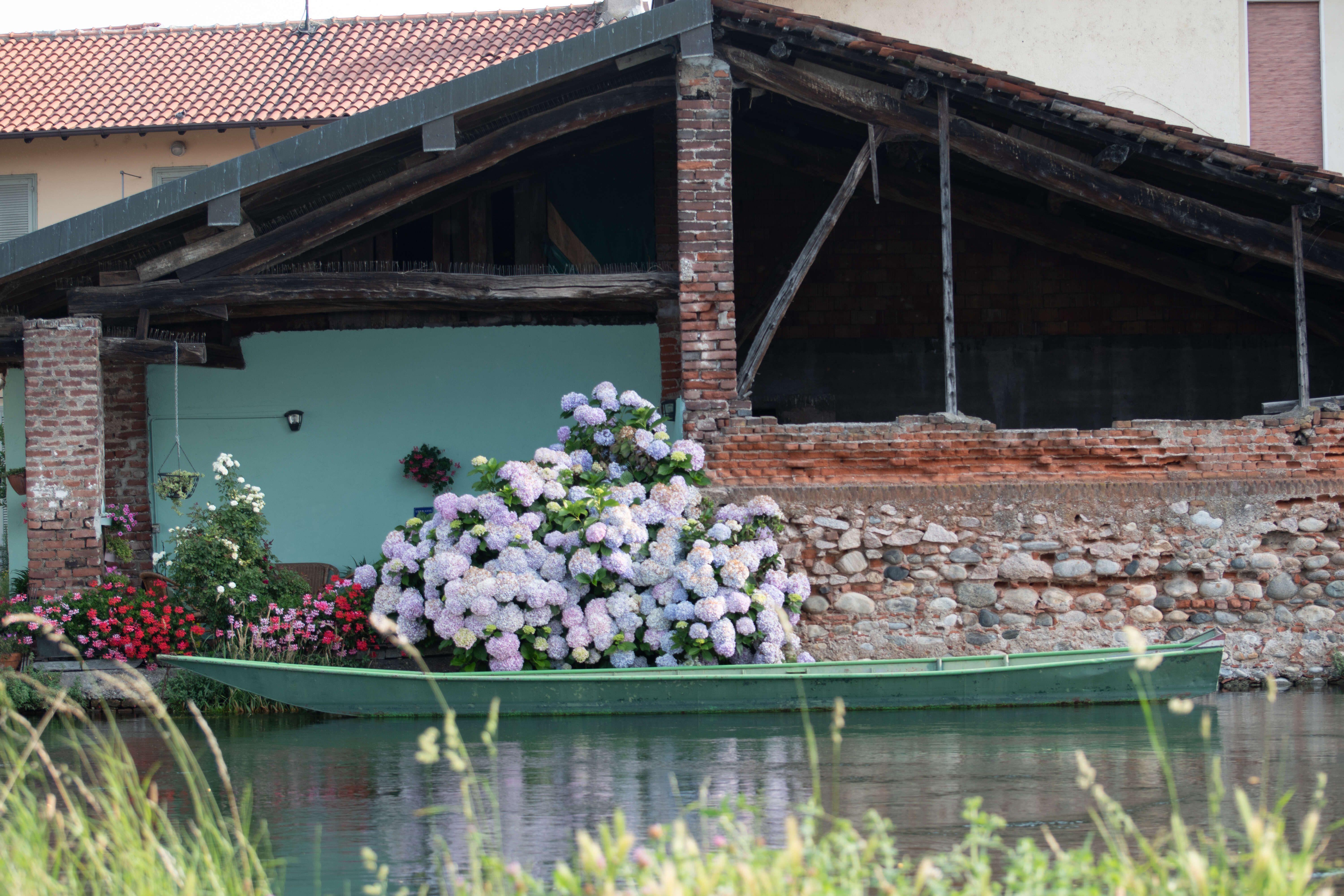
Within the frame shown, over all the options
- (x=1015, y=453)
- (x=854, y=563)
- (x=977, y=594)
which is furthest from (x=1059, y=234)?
(x=854, y=563)

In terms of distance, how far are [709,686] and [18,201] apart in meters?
14.9

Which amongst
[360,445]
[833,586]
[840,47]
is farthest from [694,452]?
[360,445]

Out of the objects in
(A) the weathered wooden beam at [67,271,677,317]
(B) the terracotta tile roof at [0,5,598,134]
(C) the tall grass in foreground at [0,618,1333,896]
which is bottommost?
(C) the tall grass in foreground at [0,618,1333,896]

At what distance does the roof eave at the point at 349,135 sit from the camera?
8.78m

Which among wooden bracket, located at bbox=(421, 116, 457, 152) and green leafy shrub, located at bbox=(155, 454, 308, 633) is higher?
wooden bracket, located at bbox=(421, 116, 457, 152)

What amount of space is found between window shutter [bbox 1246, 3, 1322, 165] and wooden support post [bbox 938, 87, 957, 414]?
571cm

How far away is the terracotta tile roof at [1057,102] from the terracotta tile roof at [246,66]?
7419mm

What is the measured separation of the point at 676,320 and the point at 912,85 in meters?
3.04

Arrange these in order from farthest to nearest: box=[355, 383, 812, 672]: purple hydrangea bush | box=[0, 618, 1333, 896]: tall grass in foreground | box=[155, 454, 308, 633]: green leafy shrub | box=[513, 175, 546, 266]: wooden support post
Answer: box=[513, 175, 546, 266]: wooden support post
box=[155, 454, 308, 633]: green leafy shrub
box=[355, 383, 812, 672]: purple hydrangea bush
box=[0, 618, 1333, 896]: tall grass in foreground

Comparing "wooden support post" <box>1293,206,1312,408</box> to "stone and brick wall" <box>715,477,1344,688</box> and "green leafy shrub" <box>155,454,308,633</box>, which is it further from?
"green leafy shrub" <box>155,454,308,633</box>

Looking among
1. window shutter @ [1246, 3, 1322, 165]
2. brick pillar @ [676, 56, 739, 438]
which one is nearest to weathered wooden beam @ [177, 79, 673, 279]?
brick pillar @ [676, 56, 739, 438]

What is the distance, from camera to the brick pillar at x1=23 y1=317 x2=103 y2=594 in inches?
364

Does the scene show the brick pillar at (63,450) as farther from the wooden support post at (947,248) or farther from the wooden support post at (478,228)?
the wooden support post at (947,248)

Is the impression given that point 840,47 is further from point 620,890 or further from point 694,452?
point 620,890
